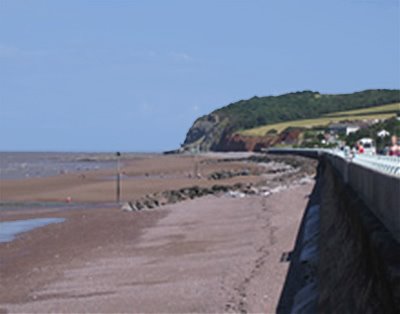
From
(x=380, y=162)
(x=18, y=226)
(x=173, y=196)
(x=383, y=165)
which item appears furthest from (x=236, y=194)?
(x=383, y=165)

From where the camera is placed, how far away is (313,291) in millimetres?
12805

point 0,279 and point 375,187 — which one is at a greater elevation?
point 375,187

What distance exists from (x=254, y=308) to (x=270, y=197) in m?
23.8

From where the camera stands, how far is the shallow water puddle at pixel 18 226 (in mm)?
28177

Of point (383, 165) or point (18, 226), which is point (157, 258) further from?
point (18, 226)

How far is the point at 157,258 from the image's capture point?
69.7ft

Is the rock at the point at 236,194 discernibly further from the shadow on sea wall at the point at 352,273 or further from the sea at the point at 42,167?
the sea at the point at 42,167

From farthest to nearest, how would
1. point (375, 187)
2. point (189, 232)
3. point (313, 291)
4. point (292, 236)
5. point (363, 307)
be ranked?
point (189, 232)
point (292, 236)
point (313, 291)
point (375, 187)
point (363, 307)

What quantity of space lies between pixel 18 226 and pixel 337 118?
134883 mm

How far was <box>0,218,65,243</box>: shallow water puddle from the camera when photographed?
28177mm

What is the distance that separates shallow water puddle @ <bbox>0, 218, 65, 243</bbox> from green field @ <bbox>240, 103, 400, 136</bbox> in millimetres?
111764

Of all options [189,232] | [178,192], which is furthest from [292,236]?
[178,192]

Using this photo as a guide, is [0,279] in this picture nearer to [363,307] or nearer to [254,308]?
[254,308]

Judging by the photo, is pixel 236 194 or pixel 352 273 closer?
pixel 352 273
